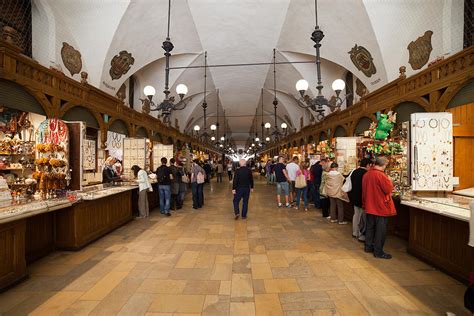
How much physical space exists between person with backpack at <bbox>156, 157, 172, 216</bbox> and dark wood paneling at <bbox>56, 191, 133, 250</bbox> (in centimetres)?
125

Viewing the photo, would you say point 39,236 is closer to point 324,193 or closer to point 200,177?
point 200,177

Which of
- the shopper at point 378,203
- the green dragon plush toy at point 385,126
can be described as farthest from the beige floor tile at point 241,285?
the green dragon plush toy at point 385,126

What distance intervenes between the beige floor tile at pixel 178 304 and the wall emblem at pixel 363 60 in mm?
7655

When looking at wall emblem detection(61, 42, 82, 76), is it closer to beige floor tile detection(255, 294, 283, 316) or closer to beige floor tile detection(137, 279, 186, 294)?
beige floor tile detection(137, 279, 186, 294)

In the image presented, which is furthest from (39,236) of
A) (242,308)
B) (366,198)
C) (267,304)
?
(366,198)

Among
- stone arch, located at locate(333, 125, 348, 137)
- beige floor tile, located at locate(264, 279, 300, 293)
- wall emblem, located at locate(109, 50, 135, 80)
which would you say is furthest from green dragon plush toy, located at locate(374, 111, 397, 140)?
wall emblem, located at locate(109, 50, 135, 80)

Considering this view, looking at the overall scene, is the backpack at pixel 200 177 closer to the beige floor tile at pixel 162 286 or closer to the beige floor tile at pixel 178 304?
the beige floor tile at pixel 162 286

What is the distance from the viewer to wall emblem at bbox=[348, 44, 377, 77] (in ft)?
23.8

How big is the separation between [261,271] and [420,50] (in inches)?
245

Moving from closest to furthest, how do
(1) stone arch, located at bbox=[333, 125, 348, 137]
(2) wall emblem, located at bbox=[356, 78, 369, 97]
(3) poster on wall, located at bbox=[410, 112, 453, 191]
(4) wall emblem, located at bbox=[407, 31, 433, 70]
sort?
(3) poster on wall, located at bbox=[410, 112, 453, 191] < (4) wall emblem, located at bbox=[407, 31, 433, 70] < (2) wall emblem, located at bbox=[356, 78, 369, 97] < (1) stone arch, located at bbox=[333, 125, 348, 137]

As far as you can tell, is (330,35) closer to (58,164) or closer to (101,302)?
(58,164)

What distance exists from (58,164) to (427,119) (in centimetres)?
623

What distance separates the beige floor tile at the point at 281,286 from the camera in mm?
2707

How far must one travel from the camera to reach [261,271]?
318 cm
